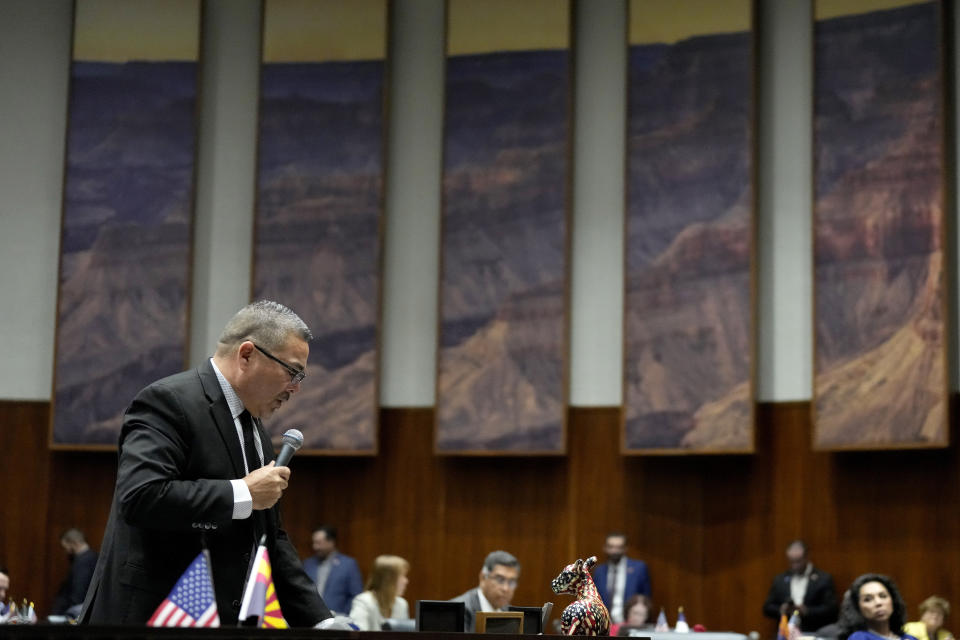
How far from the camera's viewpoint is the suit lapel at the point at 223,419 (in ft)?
11.6

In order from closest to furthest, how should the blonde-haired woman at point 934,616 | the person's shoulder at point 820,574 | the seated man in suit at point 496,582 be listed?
the seated man in suit at point 496,582 < the blonde-haired woman at point 934,616 < the person's shoulder at point 820,574

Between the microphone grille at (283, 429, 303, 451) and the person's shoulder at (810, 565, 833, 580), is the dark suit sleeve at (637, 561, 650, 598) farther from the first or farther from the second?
the microphone grille at (283, 429, 303, 451)

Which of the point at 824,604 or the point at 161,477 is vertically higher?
the point at 161,477

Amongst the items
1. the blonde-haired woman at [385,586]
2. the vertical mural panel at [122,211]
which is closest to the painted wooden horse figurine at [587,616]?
the blonde-haired woman at [385,586]

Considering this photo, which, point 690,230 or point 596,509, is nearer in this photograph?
point 690,230

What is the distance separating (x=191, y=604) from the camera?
2988 millimetres

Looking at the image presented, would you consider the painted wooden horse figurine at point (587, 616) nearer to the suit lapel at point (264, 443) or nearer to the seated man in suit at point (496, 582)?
the suit lapel at point (264, 443)

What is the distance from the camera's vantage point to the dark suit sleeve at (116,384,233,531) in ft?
10.5

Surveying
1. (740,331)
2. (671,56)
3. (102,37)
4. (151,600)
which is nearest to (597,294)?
(740,331)

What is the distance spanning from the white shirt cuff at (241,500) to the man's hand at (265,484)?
10mm

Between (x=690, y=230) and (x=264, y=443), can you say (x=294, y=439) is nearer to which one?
(x=264, y=443)

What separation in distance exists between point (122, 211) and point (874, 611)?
9.18 metres

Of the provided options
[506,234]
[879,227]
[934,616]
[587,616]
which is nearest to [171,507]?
[587,616]

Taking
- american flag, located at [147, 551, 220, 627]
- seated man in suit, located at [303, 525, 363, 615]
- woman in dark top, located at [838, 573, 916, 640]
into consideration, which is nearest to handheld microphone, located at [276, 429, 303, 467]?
american flag, located at [147, 551, 220, 627]
